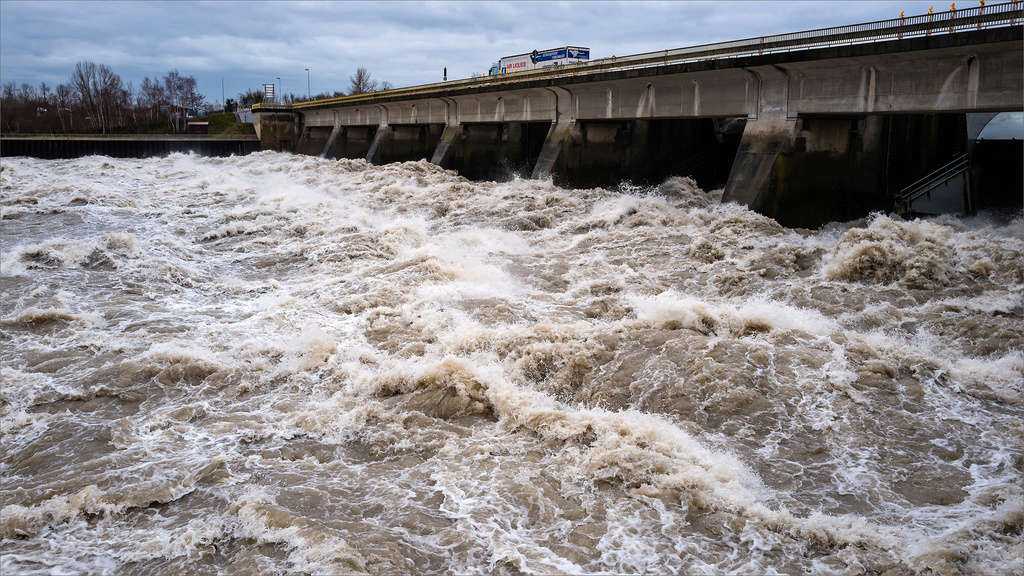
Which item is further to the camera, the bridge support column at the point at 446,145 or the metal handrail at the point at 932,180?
the bridge support column at the point at 446,145

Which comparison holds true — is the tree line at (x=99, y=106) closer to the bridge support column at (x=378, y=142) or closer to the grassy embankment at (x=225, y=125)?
the grassy embankment at (x=225, y=125)

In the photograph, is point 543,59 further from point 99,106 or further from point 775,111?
point 99,106

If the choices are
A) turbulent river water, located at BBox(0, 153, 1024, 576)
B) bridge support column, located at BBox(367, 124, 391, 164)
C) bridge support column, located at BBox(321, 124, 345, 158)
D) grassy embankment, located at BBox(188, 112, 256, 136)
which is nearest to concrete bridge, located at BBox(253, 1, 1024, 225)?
turbulent river water, located at BBox(0, 153, 1024, 576)

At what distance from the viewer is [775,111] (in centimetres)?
1705

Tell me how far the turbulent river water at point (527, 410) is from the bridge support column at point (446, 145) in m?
16.7

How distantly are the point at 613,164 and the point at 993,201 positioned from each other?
34.9ft

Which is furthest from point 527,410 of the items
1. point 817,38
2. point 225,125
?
point 225,125

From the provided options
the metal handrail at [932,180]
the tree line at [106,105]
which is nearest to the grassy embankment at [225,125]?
the tree line at [106,105]

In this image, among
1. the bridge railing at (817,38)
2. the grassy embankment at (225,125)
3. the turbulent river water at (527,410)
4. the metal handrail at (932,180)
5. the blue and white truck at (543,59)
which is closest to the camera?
the turbulent river water at (527,410)

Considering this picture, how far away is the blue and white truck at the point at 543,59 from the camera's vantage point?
1406 inches

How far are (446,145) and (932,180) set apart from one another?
61.8ft

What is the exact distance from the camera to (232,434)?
7109 millimetres

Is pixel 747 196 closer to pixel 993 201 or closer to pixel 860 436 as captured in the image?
pixel 993 201

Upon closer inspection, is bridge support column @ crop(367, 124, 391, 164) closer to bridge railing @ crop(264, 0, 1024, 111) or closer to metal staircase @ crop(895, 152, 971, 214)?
bridge railing @ crop(264, 0, 1024, 111)
